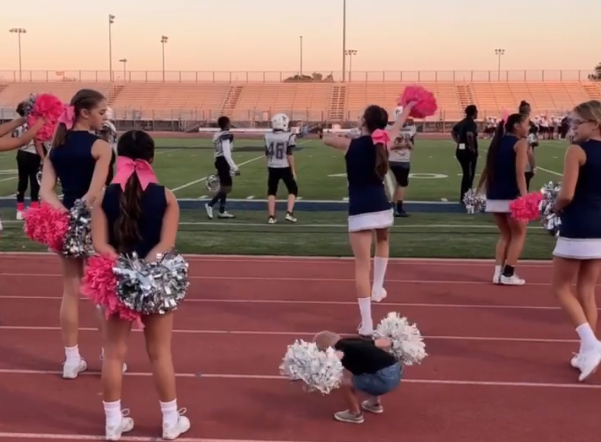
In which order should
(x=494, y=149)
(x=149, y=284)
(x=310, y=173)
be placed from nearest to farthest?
(x=149, y=284) → (x=494, y=149) → (x=310, y=173)

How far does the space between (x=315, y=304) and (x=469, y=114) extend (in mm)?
7770

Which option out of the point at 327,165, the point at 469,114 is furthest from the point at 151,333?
the point at 327,165

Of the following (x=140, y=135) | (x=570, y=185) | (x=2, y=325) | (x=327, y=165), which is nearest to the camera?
(x=140, y=135)

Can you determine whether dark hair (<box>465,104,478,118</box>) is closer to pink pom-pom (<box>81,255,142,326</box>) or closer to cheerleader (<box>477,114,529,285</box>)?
cheerleader (<box>477,114,529,285</box>)

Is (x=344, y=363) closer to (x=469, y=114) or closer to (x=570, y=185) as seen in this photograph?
(x=570, y=185)

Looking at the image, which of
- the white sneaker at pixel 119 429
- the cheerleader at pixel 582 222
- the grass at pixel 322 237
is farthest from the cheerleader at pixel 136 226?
the grass at pixel 322 237

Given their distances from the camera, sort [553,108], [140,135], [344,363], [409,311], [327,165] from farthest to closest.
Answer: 1. [553,108]
2. [327,165]
3. [409,311]
4. [344,363]
5. [140,135]

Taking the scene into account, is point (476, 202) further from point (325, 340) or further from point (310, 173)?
point (310, 173)

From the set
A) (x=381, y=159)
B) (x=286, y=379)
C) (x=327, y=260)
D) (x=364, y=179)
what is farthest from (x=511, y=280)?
(x=286, y=379)

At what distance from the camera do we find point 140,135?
4145mm

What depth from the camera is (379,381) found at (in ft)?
15.1

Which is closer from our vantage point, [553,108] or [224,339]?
[224,339]

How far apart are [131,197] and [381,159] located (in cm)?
264

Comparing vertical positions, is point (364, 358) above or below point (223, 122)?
below
